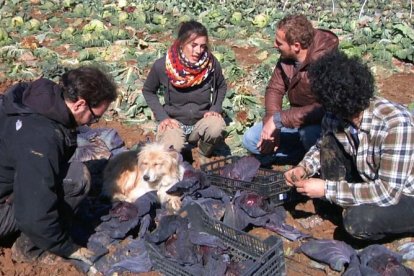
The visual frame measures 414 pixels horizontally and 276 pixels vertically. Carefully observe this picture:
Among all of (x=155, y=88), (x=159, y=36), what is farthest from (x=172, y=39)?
(x=155, y=88)

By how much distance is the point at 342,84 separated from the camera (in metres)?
3.75

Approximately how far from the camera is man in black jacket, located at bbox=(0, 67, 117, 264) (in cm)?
370

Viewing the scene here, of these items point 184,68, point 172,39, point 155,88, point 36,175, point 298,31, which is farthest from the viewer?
point 172,39

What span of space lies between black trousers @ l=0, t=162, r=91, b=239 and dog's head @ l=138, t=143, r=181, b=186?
793 mm

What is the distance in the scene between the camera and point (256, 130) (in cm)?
594

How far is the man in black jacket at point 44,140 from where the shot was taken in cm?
370

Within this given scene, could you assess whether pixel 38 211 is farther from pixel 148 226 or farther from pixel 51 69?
pixel 51 69

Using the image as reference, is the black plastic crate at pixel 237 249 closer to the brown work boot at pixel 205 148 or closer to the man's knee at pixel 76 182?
the man's knee at pixel 76 182

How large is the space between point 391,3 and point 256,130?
938cm

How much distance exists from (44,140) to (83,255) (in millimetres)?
1076

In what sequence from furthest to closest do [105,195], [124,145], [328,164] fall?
1. [124,145]
2. [105,195]
3. [328,164]

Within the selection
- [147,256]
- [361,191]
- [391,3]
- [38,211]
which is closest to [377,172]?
[361,191]

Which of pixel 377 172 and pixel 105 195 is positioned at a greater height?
pixel 377 172

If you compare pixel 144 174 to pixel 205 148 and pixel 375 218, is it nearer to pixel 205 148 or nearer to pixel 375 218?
pixel 205 148
